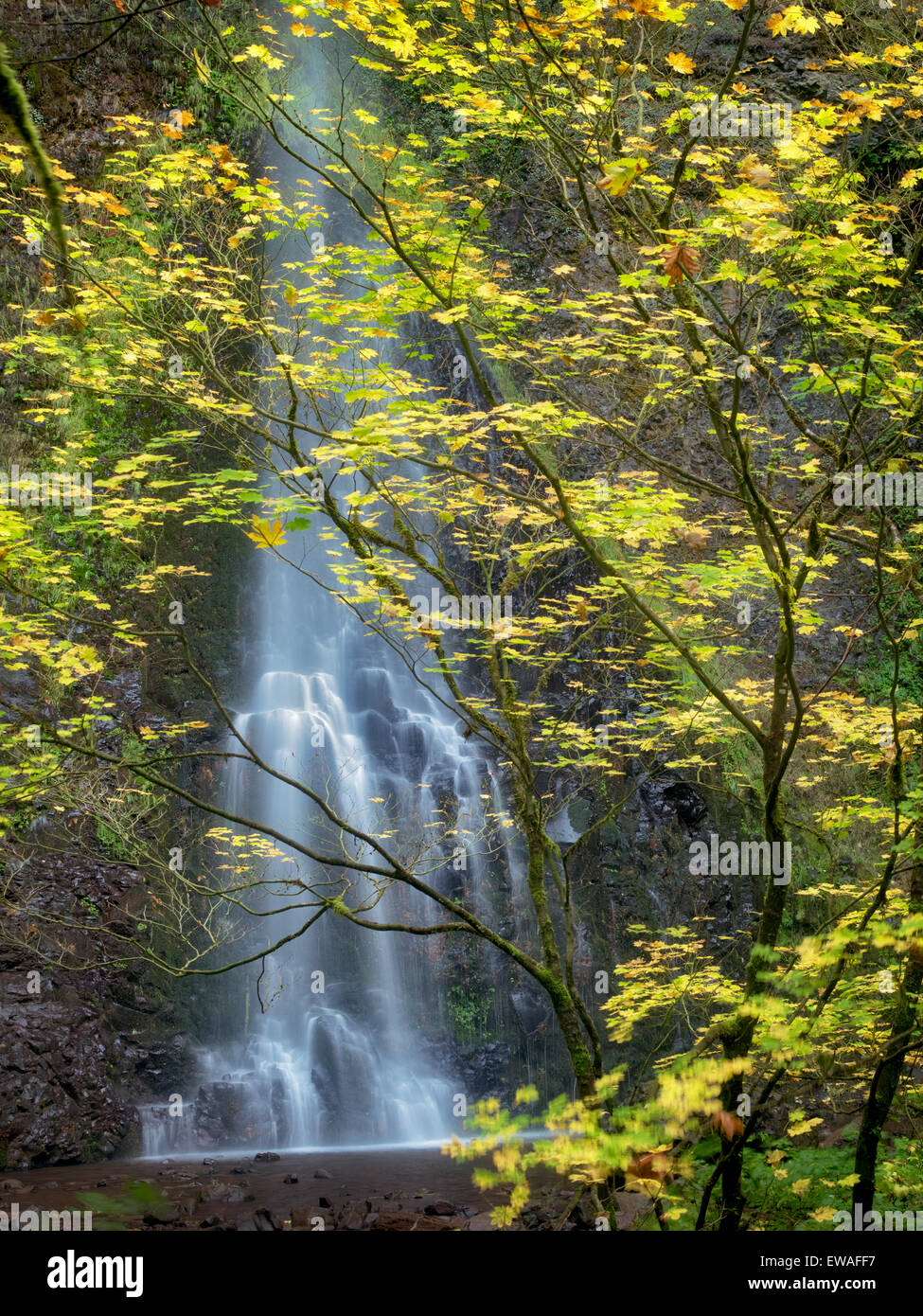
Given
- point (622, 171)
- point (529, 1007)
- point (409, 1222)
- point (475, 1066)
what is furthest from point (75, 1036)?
point (622, 171)

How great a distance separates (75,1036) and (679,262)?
394 inches

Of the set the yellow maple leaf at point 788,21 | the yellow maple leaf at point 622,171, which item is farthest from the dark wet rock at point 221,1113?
the yellow maple leaf at point 788,21

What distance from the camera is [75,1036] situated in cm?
1019

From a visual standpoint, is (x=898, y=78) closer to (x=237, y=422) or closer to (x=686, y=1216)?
(x=237, y=422)

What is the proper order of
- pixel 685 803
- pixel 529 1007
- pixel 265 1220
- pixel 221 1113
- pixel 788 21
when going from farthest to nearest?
1. pixel 529 1007
2. pixel 685 803
3. pixel 221 1113
4. pixel 265 1220
5. pixel 788 21

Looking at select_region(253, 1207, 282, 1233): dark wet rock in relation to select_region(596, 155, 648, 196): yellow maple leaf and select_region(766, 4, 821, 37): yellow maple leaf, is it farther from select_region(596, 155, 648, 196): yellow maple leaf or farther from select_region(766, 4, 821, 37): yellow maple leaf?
select_region(766, 4, 821, 37): yellow maple leaf

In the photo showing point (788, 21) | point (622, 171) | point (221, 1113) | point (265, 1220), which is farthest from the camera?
point (221, 1113)

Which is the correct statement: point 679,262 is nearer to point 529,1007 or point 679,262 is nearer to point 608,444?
point 608,444

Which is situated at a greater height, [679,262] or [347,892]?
[679,262]

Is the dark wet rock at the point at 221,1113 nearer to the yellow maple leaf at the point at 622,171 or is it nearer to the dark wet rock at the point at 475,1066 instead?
the dark wet rock at the point at 475,1066

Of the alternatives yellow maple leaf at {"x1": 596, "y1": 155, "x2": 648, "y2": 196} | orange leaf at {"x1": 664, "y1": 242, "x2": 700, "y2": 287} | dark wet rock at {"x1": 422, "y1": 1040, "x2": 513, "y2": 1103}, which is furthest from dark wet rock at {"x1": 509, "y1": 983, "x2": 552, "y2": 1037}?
yellow maple leaf at {"x1": 596, "y1": 155, "x2": 648, "y2": 196}

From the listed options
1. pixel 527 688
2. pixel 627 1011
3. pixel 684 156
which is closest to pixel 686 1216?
pixel 627 1011

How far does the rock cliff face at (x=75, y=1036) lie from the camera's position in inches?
376
